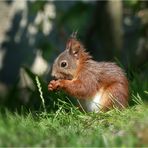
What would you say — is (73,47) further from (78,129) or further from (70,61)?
Answer: (78,129)

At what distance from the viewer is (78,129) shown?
18.9 feet

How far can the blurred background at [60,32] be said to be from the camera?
10.3 metres

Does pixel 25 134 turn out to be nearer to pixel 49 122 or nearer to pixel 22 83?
pixel 49 122

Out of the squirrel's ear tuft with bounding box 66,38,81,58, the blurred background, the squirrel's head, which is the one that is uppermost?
the squirrel's ear tuft with bounding box 66,38,81,58

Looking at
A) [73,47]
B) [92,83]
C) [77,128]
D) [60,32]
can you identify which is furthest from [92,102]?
[60,32]

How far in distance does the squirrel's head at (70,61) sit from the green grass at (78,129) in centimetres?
45

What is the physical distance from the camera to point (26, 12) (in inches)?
447

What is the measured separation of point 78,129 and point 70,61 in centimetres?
133

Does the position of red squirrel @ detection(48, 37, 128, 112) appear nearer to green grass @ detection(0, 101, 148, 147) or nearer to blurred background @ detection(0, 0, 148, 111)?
green grass @ detection(0, 101, 148, 147)

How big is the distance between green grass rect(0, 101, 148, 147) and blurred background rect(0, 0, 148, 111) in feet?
11.7

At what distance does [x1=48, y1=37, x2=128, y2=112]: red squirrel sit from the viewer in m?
6.71

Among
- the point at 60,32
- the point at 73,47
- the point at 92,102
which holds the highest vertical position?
the point at 73,47

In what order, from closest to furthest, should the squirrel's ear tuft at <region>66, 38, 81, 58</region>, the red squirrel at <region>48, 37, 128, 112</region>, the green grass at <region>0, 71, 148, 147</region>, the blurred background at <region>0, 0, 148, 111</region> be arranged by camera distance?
the green grass at <region>0, 71, 148, 147</region>
the red squirrel at <region>48, 37, 128, 112</region>
the squirrel's ear tuft at <region>66, 38, 81, 58</region>
the blurred background at <region>0, 0, 148, 111</region>

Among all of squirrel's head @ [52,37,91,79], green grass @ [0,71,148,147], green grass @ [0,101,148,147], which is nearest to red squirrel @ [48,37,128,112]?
squirrel's head @ [52,37,91,79]
